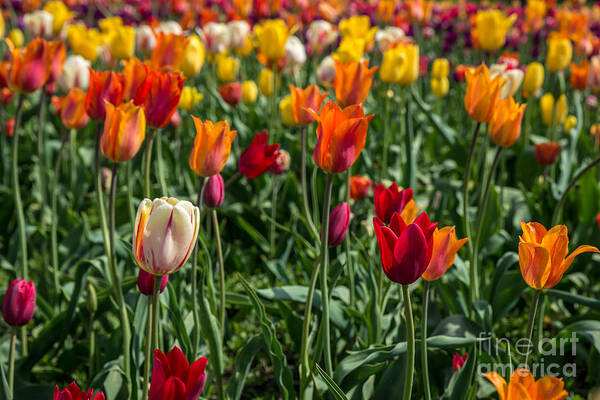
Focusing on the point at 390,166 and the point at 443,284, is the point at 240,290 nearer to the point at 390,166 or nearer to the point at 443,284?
the point at 443,284

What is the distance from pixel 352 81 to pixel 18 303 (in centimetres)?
105

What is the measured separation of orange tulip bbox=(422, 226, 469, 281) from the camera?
1.22 meters

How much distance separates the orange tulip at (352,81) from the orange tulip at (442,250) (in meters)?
0.75

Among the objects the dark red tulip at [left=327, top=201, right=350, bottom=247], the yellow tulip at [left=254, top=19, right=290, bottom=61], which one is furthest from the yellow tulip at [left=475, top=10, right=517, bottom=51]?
the dark red tulip at [left=327, top=201, right=350, bottom=247]

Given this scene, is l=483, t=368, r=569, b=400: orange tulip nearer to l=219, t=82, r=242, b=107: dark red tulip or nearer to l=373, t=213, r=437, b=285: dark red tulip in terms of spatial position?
l=373, t=213, r=437, b=285: dark red tulip

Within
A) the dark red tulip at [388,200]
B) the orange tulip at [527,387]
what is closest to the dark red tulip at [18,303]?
the dark red tulip at [388,200]

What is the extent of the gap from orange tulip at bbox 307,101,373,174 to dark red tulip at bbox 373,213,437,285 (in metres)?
0.26

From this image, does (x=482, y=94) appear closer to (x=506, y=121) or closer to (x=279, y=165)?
(x=506, y=121)

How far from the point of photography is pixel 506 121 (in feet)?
5.91

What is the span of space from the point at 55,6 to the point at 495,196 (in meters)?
3.00

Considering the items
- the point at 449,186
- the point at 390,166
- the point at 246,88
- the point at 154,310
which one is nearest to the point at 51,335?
the point at 154,310

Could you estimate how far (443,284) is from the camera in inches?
83.2

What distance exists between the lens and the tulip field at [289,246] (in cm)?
127

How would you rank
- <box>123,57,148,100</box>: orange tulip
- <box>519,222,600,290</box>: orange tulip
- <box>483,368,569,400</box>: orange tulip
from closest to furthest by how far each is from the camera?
<box>483,368,569,400</box>: orange tulip
<box>519,222,600,290</box>: orange tulip
<box>123,57,148,100</box>: orange tulip
